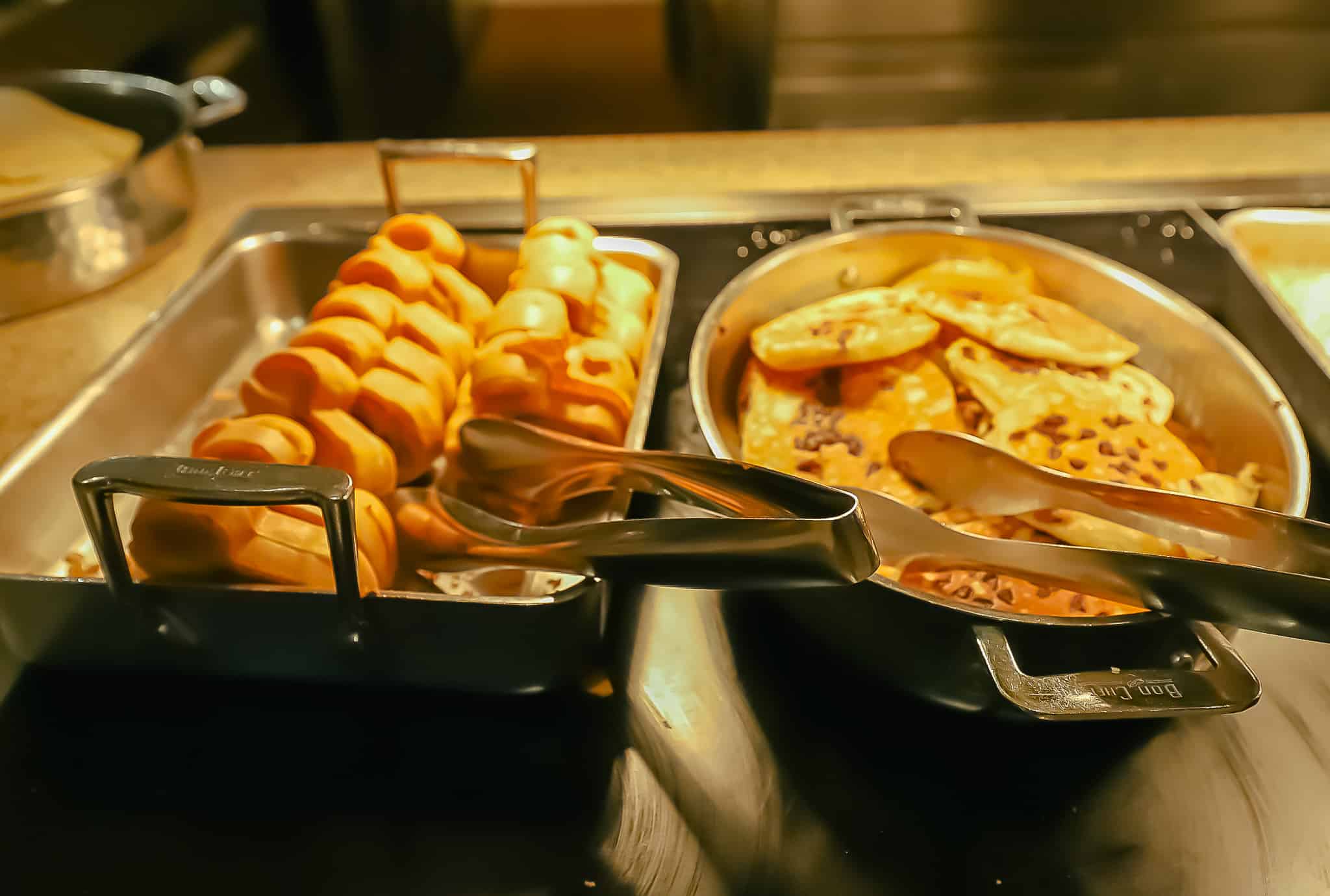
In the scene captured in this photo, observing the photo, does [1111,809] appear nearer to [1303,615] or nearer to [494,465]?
[1303,615]

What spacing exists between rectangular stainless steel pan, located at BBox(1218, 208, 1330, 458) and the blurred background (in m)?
0.84

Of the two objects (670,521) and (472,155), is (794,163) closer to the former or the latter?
(472,155)

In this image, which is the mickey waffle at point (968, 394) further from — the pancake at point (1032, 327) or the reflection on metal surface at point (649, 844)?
the reflection on metal surface at point (649, 844)

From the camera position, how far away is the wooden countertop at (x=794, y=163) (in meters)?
1.28

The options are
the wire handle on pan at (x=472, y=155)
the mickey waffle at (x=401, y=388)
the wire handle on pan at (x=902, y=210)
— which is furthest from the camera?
the wire handle on pan at (x=902, y=210)

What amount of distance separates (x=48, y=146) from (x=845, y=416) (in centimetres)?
107

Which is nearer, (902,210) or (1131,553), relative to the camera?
(1131,553)

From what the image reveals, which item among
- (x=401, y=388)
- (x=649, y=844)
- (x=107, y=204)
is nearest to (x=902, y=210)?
(x=401, y=388)

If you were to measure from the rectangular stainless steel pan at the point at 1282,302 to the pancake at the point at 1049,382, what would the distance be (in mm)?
123

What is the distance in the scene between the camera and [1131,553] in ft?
1.63

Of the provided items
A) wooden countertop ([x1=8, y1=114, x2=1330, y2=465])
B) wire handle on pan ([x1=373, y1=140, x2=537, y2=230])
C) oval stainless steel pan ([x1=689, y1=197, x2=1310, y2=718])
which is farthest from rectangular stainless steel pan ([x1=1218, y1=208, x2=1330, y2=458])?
wire handle on pan ([x1=373, y1=140, x2=537, y2=230])

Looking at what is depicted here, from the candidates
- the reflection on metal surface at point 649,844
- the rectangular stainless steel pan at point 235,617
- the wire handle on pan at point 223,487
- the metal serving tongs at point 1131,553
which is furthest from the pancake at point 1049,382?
the wire handle on pan at point 223,487

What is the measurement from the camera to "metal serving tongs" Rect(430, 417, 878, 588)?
18.2 inches

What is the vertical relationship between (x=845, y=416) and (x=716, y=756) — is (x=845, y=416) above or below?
above
